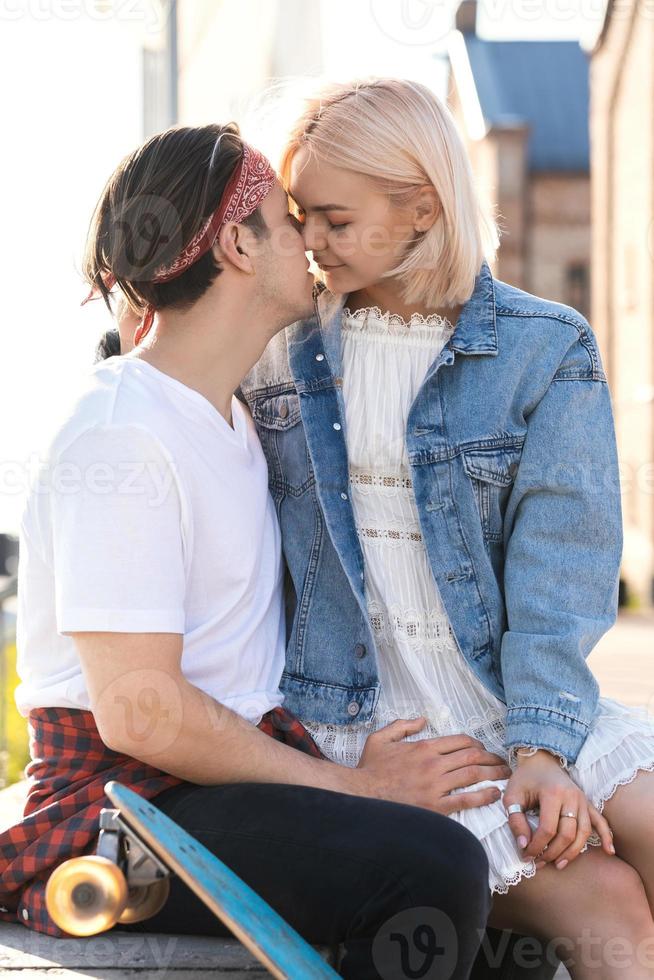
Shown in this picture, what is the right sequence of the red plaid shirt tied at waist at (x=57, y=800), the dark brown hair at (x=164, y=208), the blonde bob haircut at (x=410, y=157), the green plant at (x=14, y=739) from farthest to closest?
1. the green plant at (x=14, y=739)
2. the blonde bob haircut at (x=410, y=157)
3. the dark brown hair at (x=164, y=208)
4. the red plaid shirt tied at waist at (x=57, y=800)

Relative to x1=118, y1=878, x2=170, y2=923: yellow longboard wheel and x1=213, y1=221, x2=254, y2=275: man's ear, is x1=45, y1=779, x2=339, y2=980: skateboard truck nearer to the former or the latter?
x1=118, y1=878, x2=170, y2=923: yellow longboard wheel

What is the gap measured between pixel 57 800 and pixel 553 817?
2.83 feet

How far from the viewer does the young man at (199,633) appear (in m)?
1.98

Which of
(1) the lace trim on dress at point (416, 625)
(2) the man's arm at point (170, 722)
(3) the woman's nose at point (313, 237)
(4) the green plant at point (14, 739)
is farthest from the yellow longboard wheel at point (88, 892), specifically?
(4) the green plant at point (14, 739)

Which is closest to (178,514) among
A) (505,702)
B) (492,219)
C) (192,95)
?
(505,702)

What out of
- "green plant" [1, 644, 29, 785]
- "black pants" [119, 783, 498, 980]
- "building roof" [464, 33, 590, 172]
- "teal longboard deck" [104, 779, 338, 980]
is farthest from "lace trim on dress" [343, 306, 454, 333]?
"building roof" [464, 33, 590, 172]

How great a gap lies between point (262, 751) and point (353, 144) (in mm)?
1186

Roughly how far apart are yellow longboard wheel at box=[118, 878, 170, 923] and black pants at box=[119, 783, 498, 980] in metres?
0.18

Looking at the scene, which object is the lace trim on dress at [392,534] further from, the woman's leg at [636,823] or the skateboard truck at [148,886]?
the skateboard truck at [148,886]

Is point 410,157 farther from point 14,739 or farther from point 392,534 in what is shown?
point 14,739

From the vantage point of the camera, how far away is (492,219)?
282cm

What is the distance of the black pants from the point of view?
1.91 meters

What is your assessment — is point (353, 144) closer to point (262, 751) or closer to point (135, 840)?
point (262, 751)

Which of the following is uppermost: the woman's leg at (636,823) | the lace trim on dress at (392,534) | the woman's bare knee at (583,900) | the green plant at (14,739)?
the lace trim on dress at (392,534)
